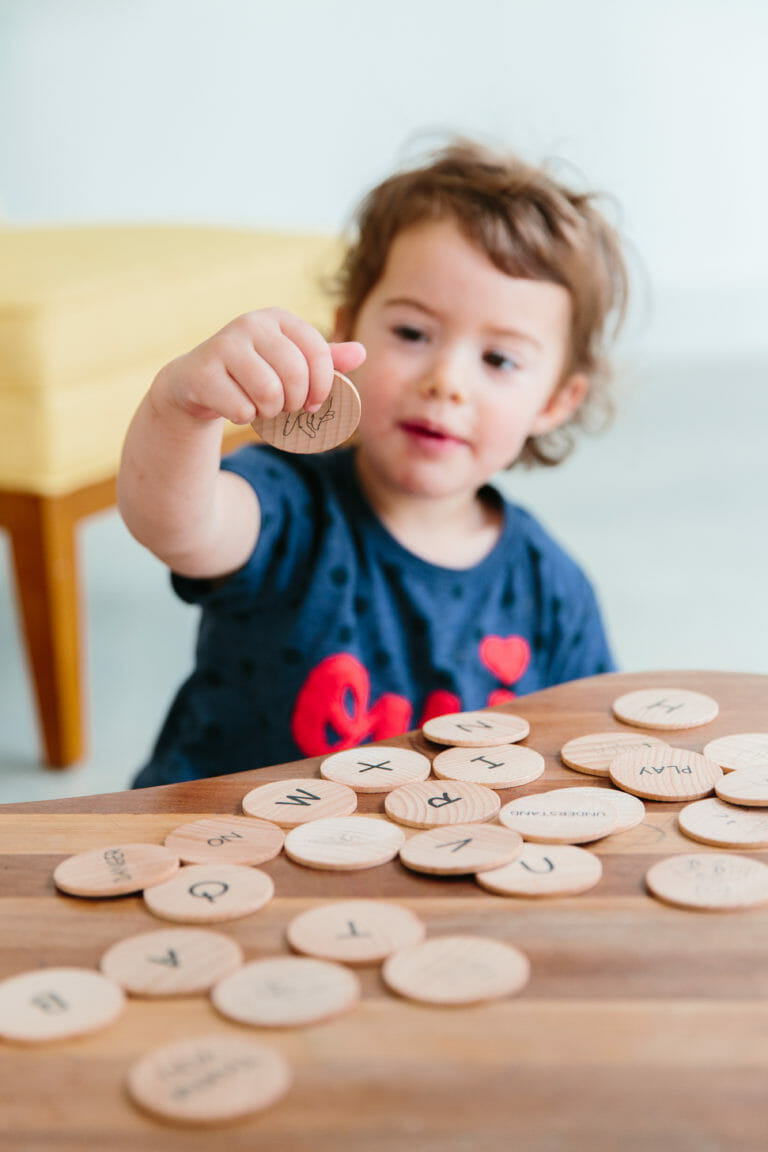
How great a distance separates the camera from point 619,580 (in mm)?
2199

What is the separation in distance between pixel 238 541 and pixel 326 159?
3414mm

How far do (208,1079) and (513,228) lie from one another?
32.5 inches

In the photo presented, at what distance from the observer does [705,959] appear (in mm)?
421

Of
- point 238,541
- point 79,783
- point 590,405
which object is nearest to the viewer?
point 238,541

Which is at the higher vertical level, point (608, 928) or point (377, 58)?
point (377, 58)

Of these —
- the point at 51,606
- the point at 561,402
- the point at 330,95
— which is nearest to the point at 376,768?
the point at 561,402

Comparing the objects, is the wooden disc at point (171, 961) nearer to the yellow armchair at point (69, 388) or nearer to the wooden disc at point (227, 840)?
the wooden disc at point (227, 840)

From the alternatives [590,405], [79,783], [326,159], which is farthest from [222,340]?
[326,159]

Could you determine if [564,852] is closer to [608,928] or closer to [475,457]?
[608,928]

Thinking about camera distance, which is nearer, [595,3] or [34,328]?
[34,328]

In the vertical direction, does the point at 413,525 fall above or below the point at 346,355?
below

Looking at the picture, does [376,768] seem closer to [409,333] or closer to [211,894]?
[211,894]

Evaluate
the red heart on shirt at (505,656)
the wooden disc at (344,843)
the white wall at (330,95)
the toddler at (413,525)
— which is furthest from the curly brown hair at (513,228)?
the white wall at (330,95)

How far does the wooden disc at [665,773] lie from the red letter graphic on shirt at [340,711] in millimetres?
410
